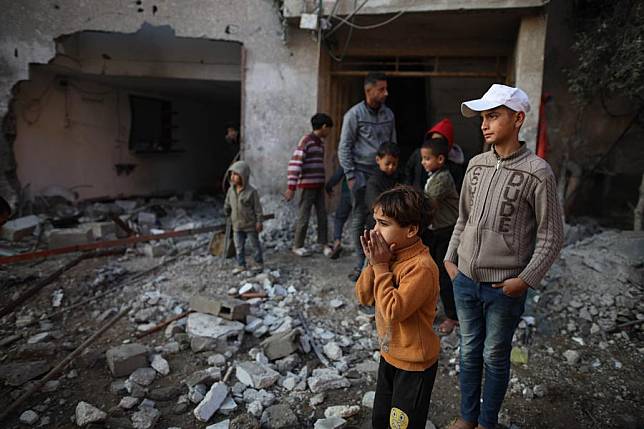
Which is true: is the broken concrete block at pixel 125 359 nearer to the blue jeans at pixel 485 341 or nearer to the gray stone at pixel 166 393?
the gray stone at pixel 166 393

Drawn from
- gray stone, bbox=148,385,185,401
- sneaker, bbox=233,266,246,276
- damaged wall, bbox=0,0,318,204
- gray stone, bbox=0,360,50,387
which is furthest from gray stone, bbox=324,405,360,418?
damaged wall, bbox=0,0,318,204

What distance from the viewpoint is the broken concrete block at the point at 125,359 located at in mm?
3084

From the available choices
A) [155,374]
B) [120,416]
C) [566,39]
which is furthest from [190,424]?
[566,39]

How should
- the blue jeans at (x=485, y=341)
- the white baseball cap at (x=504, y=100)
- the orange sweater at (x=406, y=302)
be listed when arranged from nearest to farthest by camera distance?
the orange sweater at (x=406, y=302) < the white baseball cap at (x=504, y=100) < the blue jeans at (x=485, y=341)

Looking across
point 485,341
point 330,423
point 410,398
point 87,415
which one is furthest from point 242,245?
point 410,398

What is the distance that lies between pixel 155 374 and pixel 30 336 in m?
1.35

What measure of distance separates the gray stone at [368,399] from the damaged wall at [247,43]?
14.4ft

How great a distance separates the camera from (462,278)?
2.29 metres

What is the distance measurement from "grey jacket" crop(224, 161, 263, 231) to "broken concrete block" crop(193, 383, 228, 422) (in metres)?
2.43

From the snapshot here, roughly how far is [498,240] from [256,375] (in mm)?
1879

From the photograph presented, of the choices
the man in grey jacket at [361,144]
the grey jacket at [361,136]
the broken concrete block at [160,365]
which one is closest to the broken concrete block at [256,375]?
the broken concrete block at [160,365]

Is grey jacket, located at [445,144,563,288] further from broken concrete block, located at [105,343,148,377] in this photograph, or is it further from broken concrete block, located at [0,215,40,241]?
broken concrete block, located at [0,215,40,241]

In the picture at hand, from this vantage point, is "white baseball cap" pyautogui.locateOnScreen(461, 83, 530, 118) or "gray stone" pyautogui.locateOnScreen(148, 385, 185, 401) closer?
"white baseball cap" pyautogui.locateOnScreen(461, 83, 530, 118)

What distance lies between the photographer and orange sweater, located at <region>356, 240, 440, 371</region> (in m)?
1.78
